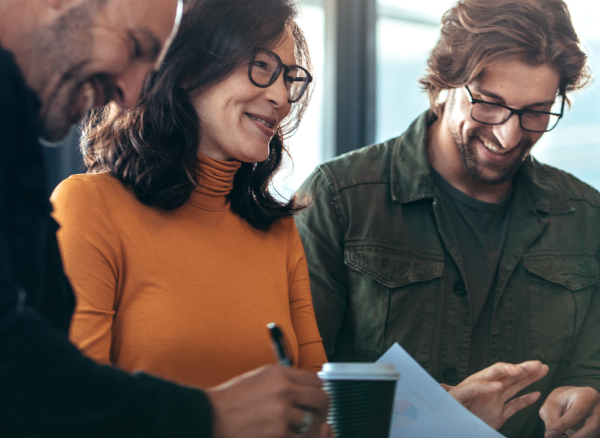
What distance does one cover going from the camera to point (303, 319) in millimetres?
1266

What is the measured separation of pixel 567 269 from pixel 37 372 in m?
1.55

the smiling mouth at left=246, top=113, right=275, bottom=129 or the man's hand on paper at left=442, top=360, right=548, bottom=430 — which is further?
the smiling mouth at left=246, top=113, right=275, bottom=129

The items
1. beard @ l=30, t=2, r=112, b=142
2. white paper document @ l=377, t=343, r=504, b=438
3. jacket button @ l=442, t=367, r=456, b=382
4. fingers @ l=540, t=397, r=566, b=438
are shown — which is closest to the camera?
beard @ l=30, t=2, r=112, b=142

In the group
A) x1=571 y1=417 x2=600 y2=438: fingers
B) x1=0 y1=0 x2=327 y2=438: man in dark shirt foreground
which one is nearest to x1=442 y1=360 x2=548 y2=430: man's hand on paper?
x1=571 y1=417 x2=600 y2=438: fingers

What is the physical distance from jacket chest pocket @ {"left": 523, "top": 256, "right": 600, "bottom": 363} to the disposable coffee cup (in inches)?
42.3

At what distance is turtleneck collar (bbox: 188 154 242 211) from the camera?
1240 mm

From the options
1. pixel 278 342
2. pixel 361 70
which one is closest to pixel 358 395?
pixel 278 342

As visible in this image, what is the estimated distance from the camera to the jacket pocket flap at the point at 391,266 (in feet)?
5.14

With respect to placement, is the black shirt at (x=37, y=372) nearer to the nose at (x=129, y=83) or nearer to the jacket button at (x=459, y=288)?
the nose at (x=129, y=83)

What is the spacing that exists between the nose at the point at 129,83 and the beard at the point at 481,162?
1145mm

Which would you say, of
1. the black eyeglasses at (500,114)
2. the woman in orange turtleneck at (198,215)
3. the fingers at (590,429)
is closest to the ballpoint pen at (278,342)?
A: the woman in orange turtleneck at (198,215)

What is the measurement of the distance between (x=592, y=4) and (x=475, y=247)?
57.5 inches

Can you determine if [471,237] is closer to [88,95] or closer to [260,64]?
[260,64]

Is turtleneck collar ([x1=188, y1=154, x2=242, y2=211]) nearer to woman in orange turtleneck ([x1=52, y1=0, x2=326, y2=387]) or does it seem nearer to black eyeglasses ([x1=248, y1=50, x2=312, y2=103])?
woman in orange turtleneck ([x1=52, y1=0, x2=326, y2=387])
